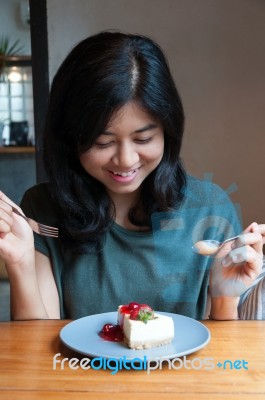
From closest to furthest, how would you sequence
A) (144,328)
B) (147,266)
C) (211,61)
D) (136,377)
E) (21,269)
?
(136,377) → (144,328) → (21,269) → (147,266) → (211,61)

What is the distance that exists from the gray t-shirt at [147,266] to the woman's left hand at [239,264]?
0.08 metres

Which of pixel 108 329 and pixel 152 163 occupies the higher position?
pixel 152 163

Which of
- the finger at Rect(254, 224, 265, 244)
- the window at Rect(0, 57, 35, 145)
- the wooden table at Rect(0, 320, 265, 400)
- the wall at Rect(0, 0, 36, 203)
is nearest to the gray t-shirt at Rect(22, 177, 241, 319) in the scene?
the finger at Rect(254, 224, 265, 244)

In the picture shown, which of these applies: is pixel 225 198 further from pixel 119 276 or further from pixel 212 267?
pixel 119 276

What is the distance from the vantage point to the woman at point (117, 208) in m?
1.08

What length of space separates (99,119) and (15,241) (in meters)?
0.27

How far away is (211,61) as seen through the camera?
295 cm

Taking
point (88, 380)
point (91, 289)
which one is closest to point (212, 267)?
point (91, 289)

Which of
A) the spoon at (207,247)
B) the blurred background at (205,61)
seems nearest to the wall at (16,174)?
the blurred background at (205,61)

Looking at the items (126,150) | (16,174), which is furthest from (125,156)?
(16,174)

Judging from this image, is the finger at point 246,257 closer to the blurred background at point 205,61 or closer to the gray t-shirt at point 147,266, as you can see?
the gray t-shirt at point 147,266

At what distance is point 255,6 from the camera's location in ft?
9.45

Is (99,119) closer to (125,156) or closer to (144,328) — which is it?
(125,156)

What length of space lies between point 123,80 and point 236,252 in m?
0.36
